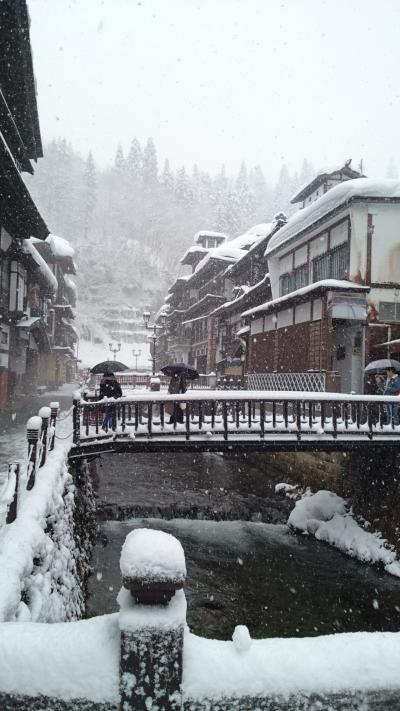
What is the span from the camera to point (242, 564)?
11.9 metres

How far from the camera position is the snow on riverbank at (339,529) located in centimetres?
1187

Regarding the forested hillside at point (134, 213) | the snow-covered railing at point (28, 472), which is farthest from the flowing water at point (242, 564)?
the forested hillside at point (134, 213)

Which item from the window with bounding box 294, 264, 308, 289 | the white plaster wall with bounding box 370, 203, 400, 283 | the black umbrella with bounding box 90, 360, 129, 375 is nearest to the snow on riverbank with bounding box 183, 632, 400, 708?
the black umbrella with bounding box 90, 360, 129, 375

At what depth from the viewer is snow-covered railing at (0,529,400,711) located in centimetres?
283

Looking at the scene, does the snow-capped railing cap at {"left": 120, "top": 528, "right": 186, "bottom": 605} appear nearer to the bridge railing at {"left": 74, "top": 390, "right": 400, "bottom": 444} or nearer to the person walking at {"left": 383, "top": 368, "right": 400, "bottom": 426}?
the bridge railing at {"left": 74, "top": 390, "right": 400, "bottom": 444}

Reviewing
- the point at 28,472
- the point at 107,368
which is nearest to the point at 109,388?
the point at 107,368

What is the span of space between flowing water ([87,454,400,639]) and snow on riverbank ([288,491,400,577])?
296 mm

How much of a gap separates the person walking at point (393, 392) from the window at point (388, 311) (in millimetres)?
6703

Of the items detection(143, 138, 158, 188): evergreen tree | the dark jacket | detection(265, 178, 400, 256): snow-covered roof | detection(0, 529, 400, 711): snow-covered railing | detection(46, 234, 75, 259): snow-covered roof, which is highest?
detection(143, 138, 158, 188): evergreen tree

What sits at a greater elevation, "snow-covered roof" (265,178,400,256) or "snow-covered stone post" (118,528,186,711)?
"snow-covered roof" (265,178,400,256)

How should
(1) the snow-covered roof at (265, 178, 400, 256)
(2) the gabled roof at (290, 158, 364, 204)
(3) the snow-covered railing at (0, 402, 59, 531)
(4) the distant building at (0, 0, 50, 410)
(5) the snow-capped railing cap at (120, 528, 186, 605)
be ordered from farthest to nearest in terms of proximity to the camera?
(2) the gabled roof at (290, 158, 364, 204)
(1) the snow-covered roof at (265, 178, 400, 256)
(4) the distant building at (0, 0, 50, 410)
(3) the snow-covered railing at (0, 402, 59, 531)
(5) the snow-capped railing cap at (120, 528, 186, 605)

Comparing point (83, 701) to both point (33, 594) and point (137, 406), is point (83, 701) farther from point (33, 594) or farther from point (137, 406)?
point (137, 406)

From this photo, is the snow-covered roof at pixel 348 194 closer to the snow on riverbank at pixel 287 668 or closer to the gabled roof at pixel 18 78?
the gabled roof at pixel 18 78

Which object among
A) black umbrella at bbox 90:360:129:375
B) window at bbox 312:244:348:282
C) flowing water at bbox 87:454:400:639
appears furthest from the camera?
window at bbox 312:244:348:282
